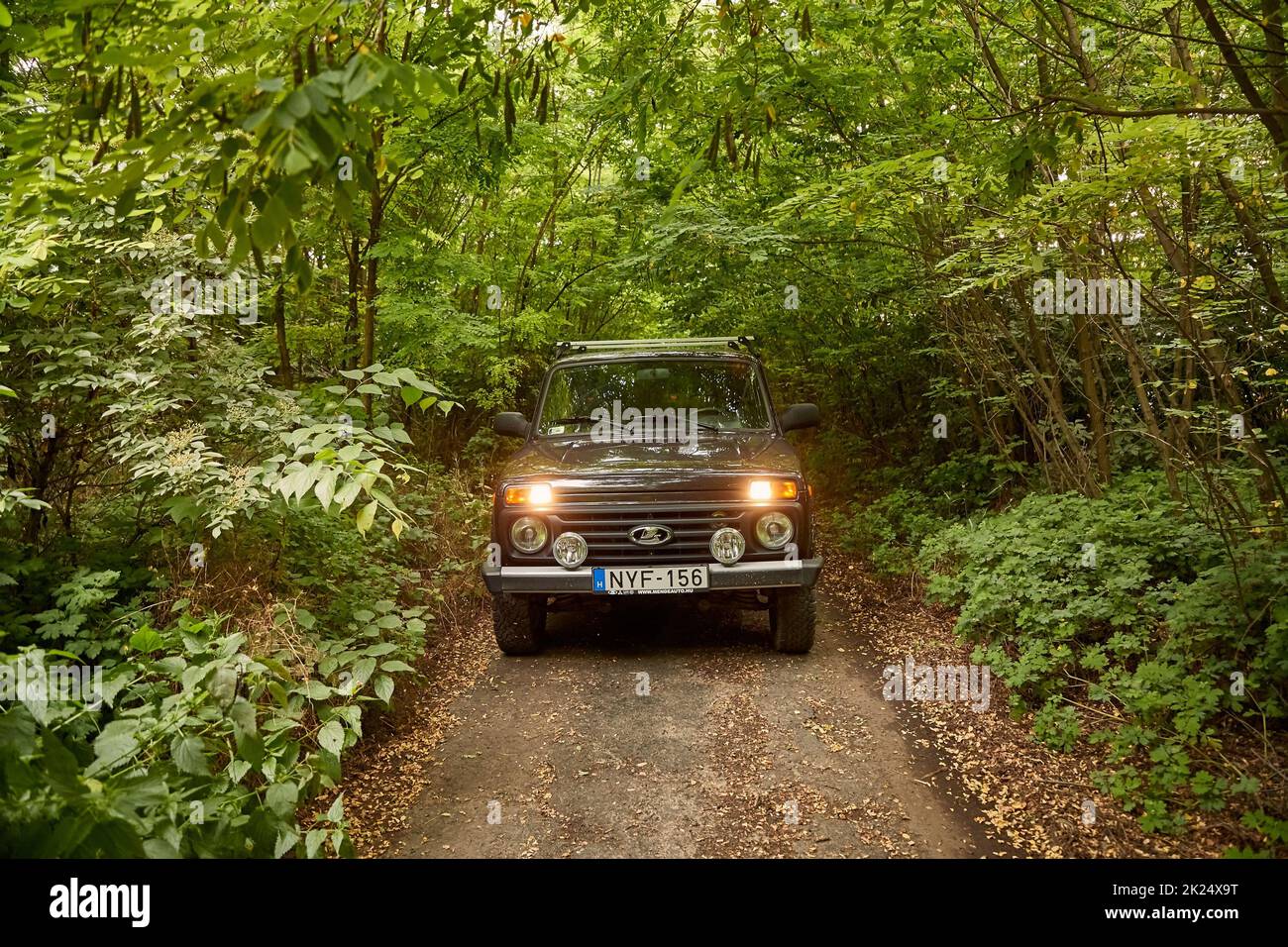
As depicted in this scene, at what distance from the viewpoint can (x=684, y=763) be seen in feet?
11.7

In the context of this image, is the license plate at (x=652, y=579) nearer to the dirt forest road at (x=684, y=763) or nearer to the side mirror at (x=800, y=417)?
the dirt forest road at (x=684, y=763)

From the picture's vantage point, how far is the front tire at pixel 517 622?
4.86m

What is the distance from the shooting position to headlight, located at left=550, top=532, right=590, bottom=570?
14.9 feet

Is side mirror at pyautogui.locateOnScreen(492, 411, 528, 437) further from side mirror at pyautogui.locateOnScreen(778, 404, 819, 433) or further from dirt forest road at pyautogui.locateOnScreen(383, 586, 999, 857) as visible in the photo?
side mirror at pyautogui.locateOnScreen(778, 404, 819, 433)

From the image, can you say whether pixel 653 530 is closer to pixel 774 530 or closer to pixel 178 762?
pixel 774 530

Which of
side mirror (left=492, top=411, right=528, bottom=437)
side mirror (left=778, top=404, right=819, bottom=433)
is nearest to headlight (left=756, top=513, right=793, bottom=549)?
side mirror (left=778, top=404, right=819, bottom=433)

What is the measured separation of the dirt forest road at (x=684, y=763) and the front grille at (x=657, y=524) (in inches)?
29.5

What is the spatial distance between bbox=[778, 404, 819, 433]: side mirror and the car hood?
18cm

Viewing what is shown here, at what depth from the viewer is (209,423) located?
12.6 feet

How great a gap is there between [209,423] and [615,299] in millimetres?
9106

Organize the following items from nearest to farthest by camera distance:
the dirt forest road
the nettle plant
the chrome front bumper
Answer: the nettle plant → the dirt forest road → the chrome front bumper
